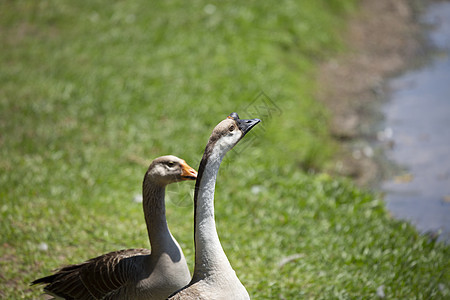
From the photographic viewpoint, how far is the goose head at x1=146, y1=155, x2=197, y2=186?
128 inches

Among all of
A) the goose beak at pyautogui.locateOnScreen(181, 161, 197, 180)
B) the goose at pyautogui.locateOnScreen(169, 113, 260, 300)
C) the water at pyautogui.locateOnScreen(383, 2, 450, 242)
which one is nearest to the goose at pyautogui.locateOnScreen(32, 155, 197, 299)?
the goose beak at pyautogui.locateOnScreen(181, 161, 197, 180)

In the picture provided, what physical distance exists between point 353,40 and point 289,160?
4541mm

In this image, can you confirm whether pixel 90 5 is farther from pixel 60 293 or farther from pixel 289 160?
pixel 60 293

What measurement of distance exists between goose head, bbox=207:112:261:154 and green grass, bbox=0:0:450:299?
2.12 ft

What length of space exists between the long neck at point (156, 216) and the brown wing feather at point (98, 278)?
8.9 inches

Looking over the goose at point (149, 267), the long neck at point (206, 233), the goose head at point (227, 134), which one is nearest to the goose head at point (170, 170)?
the goose at point (149, 267)

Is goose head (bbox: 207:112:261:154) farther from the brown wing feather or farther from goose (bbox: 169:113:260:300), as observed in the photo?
the brown wing feather

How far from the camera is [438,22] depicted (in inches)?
429

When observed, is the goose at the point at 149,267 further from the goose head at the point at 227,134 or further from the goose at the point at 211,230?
the goose head at the point at 227,134

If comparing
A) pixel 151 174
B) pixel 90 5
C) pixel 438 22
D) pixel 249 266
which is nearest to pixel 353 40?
pixel 438 22

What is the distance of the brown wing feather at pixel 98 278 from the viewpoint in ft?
10.9

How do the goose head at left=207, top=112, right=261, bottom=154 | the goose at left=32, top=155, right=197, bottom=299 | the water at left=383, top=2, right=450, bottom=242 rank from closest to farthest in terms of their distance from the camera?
the goose head at left=207, top=112, right=261, bottom=154 → the goose at left=32, top=155, right=197, bottom=299 → the water at left=383, top=2, right=450, bottom=242

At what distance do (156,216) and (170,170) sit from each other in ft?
1.12

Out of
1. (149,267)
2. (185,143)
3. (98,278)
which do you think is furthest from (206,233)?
(185,143)
